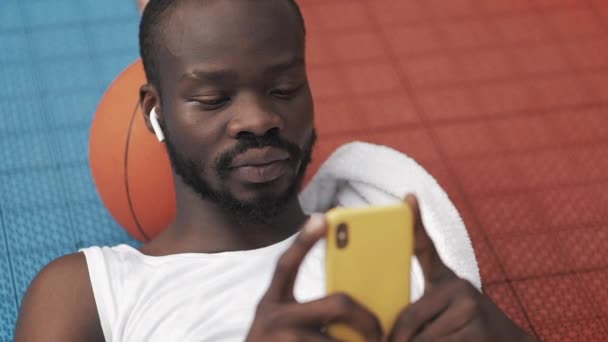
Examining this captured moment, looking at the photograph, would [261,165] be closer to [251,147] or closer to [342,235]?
[251,147]

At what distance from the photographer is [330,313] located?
679 mm

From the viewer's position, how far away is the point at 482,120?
1.92 metres

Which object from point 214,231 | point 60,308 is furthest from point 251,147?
point 60,308

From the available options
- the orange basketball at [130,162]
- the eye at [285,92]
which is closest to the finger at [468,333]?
the eye at [285,92]

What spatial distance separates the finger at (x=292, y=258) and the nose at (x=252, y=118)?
1.27 feet

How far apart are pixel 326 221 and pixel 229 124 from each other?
1.43 feet

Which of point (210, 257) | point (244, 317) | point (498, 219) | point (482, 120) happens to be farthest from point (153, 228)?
point (482, 120)

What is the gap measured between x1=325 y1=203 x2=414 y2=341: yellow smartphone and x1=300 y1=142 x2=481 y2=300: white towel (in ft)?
1.63

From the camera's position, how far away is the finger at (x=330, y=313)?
2.23 feet

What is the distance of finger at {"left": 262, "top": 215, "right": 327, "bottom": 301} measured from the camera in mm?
660

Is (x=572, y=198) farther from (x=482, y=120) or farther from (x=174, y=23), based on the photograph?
(x=174, y=23)

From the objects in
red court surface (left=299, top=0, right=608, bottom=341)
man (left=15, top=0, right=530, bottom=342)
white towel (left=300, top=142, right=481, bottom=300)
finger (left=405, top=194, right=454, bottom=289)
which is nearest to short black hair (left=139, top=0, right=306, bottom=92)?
man (left=15, top=0, right=530, bottom=342)

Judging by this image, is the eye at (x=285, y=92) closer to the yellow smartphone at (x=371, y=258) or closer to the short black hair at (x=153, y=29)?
the short black hair at (x=153, y=29)

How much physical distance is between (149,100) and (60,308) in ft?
1.10
